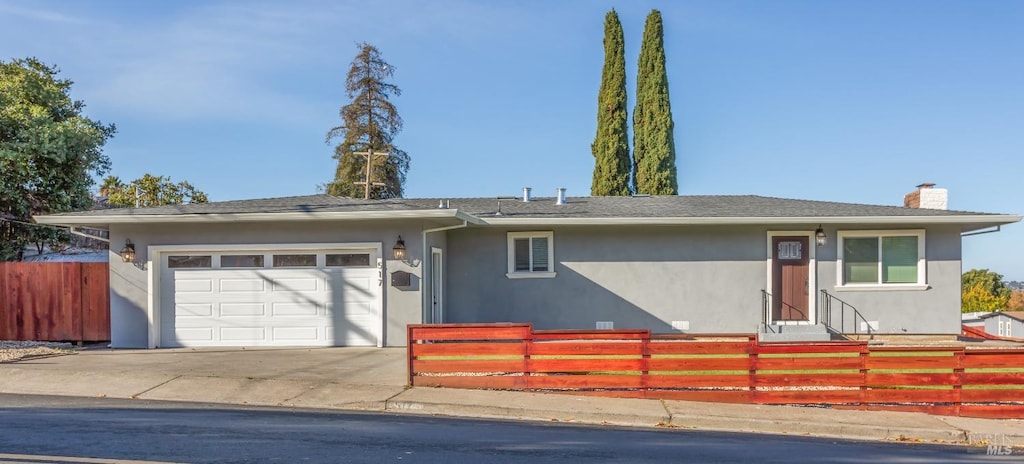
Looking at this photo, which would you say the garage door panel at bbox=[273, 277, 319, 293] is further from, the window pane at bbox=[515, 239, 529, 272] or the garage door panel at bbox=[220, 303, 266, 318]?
the window pane at bbox=[515, 239, 529, 272]

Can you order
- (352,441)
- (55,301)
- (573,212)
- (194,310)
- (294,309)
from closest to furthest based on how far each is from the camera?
1. (352,441)
2. (294,309)
3. (194,310)
4. (55,301)
5. (573,212)

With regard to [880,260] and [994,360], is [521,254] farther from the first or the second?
[994,360]

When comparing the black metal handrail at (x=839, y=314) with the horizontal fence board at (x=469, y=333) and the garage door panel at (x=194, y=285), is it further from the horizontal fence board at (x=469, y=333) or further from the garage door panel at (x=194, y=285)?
the garage door panel at (x=194, y=285)

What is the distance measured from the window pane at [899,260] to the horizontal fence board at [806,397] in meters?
6.81

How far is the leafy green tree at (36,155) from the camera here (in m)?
19.6

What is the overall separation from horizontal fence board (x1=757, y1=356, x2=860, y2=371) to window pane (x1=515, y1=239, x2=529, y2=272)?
705cm

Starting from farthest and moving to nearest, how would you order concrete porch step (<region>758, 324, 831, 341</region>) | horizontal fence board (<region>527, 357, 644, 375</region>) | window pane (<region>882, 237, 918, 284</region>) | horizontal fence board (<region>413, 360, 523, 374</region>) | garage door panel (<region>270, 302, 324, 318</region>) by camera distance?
A: window pane (<region>882, 237, 918, 284</region>), concrete porch step (<region>758, 324, 831, 341</region>), garage door panel (<region>270, 302, 324, 318</region>), horizontal fence board (<region>413, 360, 523, 374</region>), horizontal fence board (<region>527, 357, 644, 375</region>)

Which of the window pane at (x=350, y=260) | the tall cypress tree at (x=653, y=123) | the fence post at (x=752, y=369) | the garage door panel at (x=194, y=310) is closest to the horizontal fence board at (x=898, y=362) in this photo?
the fence post at (x=752, y=369)

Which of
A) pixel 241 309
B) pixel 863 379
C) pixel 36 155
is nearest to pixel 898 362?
pixel 863 379

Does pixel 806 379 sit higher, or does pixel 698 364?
pixel 698 364

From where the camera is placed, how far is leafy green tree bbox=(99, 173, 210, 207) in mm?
29750

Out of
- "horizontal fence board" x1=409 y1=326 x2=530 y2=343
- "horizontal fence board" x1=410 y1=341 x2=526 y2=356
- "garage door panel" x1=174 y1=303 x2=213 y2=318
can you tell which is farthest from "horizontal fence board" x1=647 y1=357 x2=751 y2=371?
"garage door panel" x1=174 y1=303 x2=213 y2=318

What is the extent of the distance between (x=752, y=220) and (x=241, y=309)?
10.0 meters

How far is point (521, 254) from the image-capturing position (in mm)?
16516
